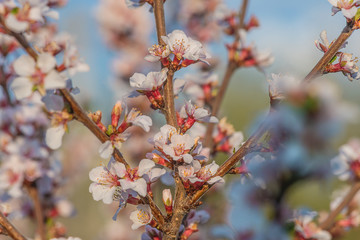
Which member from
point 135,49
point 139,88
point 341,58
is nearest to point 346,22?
point 341,58

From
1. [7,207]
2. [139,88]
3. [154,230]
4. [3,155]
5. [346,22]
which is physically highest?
[3,155]

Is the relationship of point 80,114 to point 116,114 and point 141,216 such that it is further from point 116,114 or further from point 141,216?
point 141,216

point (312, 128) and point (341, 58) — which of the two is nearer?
point (312, 128)

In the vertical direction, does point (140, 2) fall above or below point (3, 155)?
below

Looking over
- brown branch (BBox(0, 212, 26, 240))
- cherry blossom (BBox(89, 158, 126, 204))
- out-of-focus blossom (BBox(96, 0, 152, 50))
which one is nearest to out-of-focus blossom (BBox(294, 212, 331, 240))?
cherry blossom (BBox(89, 158, 126, 204))

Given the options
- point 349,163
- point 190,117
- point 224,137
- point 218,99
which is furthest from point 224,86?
point 190,117

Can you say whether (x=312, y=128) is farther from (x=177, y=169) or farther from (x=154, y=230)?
(x=154, y=230)
